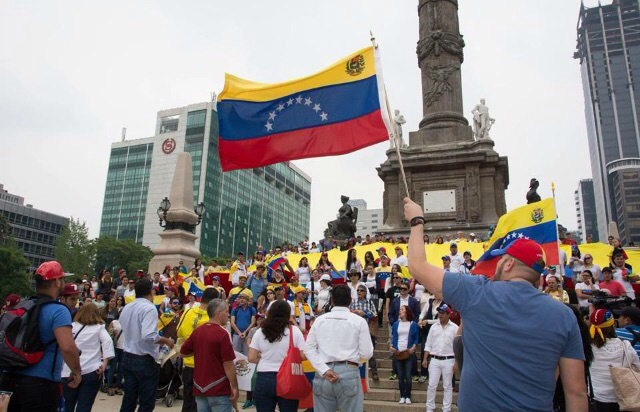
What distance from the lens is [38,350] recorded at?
4.13 meters

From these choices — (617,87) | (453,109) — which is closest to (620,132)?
(617,87)

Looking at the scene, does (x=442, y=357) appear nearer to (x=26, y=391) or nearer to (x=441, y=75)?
(x=26, y=391)

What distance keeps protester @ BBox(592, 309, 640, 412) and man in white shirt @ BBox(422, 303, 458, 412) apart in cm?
227

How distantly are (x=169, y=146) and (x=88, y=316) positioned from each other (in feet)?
346

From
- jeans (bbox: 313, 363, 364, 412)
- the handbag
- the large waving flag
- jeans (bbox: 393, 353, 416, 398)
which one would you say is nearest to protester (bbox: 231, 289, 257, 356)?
jeans (bbox: 393, 353, 416, 398)

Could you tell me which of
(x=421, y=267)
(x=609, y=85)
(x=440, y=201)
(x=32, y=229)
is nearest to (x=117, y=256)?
(x=32, y=229)

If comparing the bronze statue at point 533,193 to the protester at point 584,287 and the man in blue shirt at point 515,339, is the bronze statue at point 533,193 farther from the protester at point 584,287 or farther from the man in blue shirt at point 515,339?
the man in blue shirt at point 515,339

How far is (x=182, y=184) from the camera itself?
22.9m

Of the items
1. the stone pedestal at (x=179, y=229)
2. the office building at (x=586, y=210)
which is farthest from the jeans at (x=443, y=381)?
the office building at (x=586, y=210)

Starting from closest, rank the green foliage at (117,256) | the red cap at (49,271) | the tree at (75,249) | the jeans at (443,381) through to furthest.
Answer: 1. the red cap at (49,271)
2. the jeans at (443,381)
3. the tree at (75,249)
4. the green foliage at (117,256)

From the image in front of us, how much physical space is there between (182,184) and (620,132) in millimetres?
152641

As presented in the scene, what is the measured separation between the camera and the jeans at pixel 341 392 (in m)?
5.17

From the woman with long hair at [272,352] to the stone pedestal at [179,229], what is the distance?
15.8m

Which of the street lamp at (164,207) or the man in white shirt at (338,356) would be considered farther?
the street lamp at (164,207)
